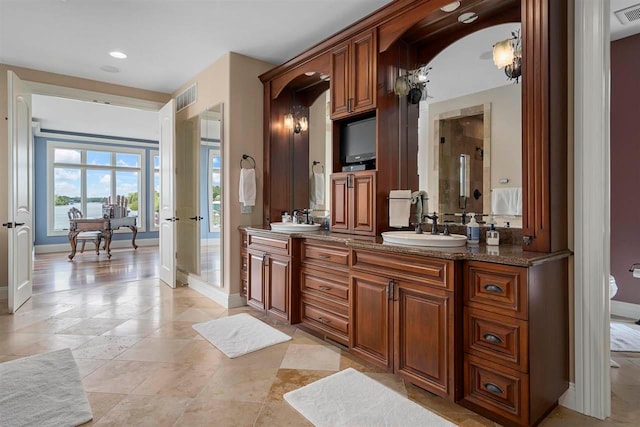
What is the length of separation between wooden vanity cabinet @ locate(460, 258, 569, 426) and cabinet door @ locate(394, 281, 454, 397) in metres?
0.10

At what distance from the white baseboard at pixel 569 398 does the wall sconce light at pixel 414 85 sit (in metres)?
2.14

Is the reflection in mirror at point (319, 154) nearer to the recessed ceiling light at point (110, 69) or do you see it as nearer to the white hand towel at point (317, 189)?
the white hand towel at point (317, 189)

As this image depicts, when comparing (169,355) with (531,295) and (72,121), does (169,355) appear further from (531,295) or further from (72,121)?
(72,121)

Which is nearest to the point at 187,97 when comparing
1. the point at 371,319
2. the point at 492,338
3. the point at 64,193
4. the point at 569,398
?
the point at 371,319

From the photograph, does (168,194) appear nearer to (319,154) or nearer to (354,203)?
(319,154)

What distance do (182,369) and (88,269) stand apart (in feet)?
14.5

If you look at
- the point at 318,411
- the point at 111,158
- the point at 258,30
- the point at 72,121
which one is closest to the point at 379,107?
the point at 258,30

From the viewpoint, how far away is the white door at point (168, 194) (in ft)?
14.8

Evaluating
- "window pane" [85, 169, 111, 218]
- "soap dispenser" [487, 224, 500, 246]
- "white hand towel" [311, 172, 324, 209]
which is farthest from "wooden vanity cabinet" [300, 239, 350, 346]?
"window pane" [85, 169, 111, 218]

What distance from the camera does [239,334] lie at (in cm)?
298

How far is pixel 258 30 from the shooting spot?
325cm

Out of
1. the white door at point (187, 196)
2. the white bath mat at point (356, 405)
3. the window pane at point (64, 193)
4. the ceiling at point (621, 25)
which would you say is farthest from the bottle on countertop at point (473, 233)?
the window pane at point (64, 193)

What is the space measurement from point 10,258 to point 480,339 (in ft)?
13.8

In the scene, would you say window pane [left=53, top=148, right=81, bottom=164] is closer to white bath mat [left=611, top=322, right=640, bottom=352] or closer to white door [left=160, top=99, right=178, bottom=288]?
white door [left=160, top=99, right=178, bottom=288]
